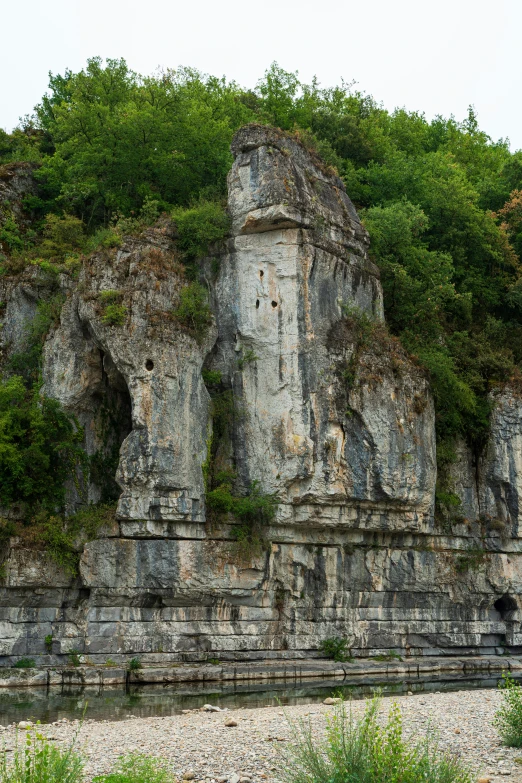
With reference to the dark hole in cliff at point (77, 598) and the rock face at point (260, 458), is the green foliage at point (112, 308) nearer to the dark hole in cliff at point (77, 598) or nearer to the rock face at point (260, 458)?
the rock face at point (260, 458)

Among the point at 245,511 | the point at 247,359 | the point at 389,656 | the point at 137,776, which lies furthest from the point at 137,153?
the point at 137,776

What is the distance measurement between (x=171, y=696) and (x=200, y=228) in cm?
1679

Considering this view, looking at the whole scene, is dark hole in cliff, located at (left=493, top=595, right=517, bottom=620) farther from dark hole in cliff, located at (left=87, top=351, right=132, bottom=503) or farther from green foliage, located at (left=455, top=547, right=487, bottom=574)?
dark hole in cliff, located at (left=87, top=351, right=132, bottom=503)

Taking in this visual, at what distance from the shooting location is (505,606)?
108 ft

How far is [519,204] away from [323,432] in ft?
61.1

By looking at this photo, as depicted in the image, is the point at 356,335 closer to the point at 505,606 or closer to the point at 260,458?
the point at 260,458

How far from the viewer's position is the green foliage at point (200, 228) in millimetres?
30938

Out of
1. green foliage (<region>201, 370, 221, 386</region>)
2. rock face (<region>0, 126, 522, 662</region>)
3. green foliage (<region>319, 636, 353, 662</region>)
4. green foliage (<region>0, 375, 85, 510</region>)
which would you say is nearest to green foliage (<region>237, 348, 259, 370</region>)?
rock face (<region>0, 126, 522, 662</region>)

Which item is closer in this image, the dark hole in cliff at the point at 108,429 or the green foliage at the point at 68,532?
the green foliage at the point at 68,532

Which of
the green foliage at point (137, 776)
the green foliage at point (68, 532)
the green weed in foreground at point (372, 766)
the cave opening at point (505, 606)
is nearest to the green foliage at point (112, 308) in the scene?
the green foliage at point (68, 532)

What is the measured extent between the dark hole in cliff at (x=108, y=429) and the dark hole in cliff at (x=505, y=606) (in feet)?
51.8

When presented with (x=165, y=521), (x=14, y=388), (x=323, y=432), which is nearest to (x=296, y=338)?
(x=323, y=432)

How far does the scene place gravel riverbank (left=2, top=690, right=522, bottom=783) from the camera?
1135 cm

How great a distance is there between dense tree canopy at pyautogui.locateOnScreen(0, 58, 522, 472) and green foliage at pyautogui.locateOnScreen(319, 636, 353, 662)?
31.2 feet
